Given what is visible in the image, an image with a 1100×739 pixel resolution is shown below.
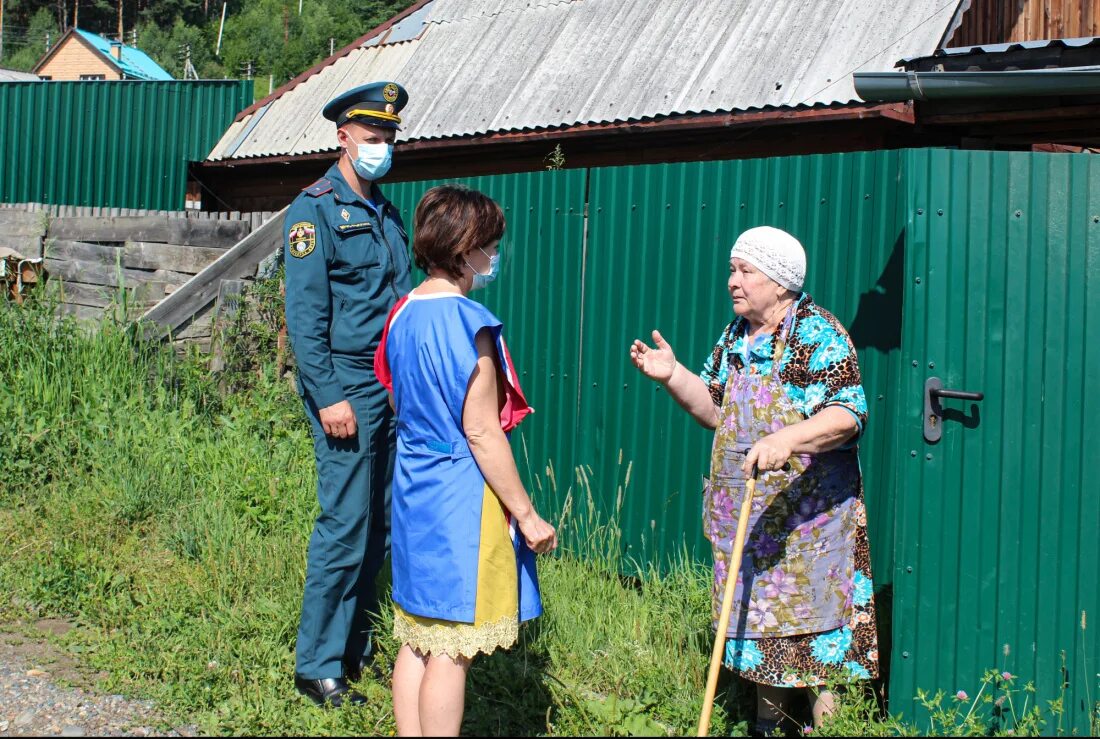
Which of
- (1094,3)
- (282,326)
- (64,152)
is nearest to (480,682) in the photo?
(282,326)

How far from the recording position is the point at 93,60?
1955 inches

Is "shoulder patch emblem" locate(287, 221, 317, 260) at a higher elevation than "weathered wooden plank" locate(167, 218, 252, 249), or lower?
lower

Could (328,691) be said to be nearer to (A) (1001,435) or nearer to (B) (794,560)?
(B) (794,560)

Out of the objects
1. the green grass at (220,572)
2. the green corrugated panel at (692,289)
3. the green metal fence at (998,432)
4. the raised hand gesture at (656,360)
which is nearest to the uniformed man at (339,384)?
the green grass at (220,572)

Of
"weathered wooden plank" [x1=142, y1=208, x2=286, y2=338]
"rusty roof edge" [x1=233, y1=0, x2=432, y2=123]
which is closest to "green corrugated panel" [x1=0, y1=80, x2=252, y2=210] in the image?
"rusty roof edge" [x1=233, y1=0, x2=432, y2=123]

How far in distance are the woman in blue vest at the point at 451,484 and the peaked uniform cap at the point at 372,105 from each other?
114 centimetres

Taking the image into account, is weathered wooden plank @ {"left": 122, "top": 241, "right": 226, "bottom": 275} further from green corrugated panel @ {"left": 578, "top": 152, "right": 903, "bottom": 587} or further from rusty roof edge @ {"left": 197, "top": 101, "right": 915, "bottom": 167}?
green corrugated panel @ {"left": 578, "top": 152, "right": 903, "bottom": 587}

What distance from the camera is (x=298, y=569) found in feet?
15.5

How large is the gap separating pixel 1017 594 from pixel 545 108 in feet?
22.5

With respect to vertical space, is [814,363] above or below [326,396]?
above

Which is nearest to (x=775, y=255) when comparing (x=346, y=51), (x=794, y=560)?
(x=794, y=560)

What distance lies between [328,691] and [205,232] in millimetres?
5061

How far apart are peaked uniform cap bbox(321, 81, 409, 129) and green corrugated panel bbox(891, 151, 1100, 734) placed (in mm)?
1916

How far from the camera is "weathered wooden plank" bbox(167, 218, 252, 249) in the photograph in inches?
313
